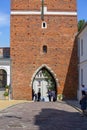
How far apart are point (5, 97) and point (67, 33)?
906 cm

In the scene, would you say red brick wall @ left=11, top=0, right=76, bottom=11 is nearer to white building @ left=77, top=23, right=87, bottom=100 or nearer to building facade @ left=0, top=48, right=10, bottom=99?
white building @ left=77, top=23, right=87, bottom=100

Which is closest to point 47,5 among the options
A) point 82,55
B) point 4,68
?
point 82,55

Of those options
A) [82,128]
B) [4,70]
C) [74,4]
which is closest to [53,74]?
[74,4]

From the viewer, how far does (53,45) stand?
1510 inches

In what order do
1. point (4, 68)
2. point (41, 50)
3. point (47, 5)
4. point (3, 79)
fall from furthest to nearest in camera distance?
point (3, 79) < point (4, 68) < point (47, 5) < point (41, 50)

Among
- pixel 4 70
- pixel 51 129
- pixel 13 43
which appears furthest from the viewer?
pixel 4 70

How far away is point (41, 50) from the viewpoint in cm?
3825

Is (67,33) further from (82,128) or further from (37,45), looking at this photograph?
(82,128)

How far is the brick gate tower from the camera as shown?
38125mm

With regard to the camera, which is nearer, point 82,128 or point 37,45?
point 82,128

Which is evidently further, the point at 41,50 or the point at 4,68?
the point at 4,68

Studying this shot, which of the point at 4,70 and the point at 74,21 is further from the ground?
the point at 74,21

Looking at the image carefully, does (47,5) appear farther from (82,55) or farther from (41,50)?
(82,55)

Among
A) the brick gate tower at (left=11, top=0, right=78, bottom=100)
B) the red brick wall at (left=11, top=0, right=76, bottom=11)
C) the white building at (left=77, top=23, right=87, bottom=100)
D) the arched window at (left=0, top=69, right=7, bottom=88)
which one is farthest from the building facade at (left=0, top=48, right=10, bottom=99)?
the white building at (left=77, top=23, right=87, bottom=100)
